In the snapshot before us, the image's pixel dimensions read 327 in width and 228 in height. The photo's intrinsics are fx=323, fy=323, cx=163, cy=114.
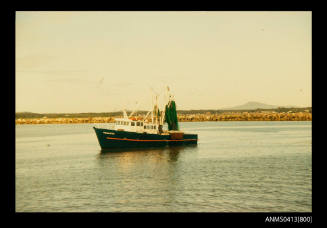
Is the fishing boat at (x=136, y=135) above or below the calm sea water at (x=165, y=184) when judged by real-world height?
above

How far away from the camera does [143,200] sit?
2362 cm

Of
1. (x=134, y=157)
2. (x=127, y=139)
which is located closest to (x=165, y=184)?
(x=134, y=157)

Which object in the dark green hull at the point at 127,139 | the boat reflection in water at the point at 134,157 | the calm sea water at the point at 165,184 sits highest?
the dark green hull at the point at 127,139

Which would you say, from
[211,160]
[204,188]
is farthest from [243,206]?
[211,160]

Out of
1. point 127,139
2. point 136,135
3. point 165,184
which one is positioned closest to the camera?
point 165,184

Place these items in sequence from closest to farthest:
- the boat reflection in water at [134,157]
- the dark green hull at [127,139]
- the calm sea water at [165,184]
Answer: the calm sea water at [165,184] < the boat reflection in water at [134,157] < the dark green hull at [127,139]

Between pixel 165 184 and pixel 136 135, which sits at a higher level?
pixel 136 135

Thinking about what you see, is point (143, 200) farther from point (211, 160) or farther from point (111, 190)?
point (211, 160)

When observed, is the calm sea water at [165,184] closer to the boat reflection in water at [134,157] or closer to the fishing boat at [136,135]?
the boat reflection in water at [134,157]

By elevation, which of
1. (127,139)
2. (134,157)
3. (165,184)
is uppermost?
(127,139)

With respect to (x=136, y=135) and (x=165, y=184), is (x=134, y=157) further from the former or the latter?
(x=165, y=184)

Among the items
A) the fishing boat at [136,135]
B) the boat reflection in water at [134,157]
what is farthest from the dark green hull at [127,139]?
the boat reflection in water at [134,157]

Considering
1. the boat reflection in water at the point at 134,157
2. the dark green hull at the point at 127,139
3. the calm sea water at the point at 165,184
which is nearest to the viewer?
the calm sea water at the point at 165,184
